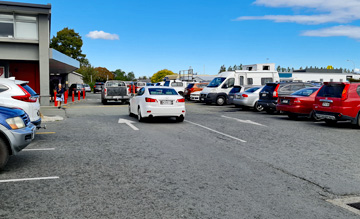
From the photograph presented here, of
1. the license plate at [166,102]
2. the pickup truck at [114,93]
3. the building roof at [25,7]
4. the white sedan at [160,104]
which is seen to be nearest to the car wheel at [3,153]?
the white sedan at [160,104]

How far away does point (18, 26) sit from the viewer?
79.6 ft

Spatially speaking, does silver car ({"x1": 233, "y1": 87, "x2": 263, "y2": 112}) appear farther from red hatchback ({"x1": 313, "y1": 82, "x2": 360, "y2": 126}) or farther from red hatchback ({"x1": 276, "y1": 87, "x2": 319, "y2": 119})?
red hatchback ({"x1": 313, "y1": 82, "x2": 360, "y2": 126})

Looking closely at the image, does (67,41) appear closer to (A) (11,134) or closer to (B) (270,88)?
(B) (270,88)

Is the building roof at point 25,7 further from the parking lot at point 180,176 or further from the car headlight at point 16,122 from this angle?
Result: the car headlight at point 16,122

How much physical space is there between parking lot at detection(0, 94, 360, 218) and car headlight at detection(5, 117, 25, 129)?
815mm

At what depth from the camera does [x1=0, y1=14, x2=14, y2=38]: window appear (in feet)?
78.2

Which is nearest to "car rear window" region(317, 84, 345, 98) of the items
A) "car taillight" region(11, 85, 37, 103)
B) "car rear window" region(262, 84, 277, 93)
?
"car rear window" region(262, 84, 277, 93)

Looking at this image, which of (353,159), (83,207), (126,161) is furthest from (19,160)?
(353,159)

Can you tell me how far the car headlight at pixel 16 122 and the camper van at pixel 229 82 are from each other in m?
20.1

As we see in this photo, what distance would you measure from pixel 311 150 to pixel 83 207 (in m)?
6.17

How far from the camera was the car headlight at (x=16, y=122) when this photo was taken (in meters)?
6.14

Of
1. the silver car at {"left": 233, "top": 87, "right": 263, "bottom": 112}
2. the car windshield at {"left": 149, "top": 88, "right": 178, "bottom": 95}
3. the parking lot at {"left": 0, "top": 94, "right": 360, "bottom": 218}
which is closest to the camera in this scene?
the parking lot at {"left": 0, "top": 94, "right": 360, "bottom": 218}

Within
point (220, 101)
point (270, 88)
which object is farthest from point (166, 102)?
point (220, 101)

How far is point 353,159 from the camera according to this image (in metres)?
7.64
